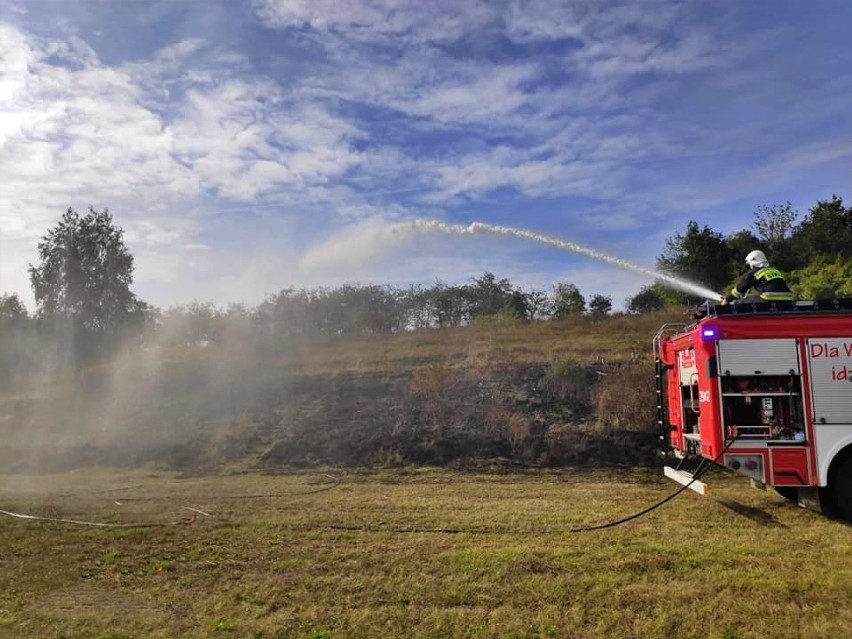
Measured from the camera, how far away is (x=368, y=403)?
18000mm

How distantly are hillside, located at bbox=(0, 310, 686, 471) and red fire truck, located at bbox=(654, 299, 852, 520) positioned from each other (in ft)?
18.2

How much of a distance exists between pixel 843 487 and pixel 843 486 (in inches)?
0.6

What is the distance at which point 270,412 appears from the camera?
1861 cm

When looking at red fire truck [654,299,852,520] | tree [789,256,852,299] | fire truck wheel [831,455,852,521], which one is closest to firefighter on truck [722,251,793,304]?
red fire truck [654,299,852,520]

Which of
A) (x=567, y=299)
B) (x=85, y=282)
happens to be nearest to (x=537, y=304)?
(x=567, y=299)

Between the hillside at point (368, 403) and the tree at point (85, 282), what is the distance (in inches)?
138

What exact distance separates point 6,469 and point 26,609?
13.7m

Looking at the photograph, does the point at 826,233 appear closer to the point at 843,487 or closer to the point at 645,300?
the point at 645,300

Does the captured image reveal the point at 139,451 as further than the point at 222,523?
Yes

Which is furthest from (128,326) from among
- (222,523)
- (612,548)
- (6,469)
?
(612,548)

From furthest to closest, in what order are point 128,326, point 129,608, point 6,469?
1. point 128,326
2. point 6,469
3. point 129,608

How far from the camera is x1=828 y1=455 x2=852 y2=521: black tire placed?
23.5ft

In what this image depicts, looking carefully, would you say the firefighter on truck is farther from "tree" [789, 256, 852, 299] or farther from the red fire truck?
"tree" [789, 256, 852, 299]

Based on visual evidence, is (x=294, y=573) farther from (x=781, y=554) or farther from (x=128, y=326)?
(x=128, y=326)
